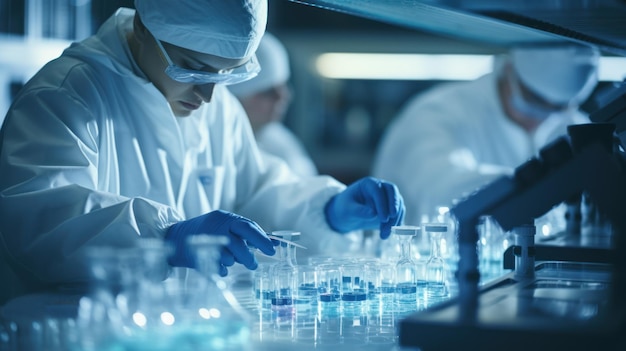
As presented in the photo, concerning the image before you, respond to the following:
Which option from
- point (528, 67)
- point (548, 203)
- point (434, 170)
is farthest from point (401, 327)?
point (528, 67)

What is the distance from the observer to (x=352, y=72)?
7.27 metres

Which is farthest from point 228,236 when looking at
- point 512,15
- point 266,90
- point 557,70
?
point 266,90

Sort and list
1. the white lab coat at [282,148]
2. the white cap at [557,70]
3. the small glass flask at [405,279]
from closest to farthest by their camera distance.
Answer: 1. the small glass flask at [405,279]
2. the white cap at [557,70]
3. the white lab coat at [282,148]

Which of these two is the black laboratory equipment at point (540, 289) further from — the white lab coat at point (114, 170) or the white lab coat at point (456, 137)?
the white lab coat at point (456, 137)

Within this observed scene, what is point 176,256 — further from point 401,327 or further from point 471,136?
point 471,136

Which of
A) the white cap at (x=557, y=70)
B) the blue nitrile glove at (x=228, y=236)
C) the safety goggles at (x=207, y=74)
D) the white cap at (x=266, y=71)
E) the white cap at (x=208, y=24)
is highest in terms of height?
the white cap at (x=266, y=71)

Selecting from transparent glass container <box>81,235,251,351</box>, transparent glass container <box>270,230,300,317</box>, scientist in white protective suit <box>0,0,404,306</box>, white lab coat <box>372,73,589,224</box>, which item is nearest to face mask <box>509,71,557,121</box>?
white lab coat <box>372,73,589,224</box>

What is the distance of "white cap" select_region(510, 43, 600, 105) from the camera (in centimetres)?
382

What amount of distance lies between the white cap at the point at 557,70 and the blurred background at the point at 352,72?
2.97 m

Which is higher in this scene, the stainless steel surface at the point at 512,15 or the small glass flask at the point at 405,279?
the stainless steel surface at the point at 512,15

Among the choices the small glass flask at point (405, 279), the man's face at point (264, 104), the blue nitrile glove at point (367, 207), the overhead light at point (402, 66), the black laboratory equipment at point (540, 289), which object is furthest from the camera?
the overhead light at point (402, 66)

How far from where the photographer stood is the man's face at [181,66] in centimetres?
223

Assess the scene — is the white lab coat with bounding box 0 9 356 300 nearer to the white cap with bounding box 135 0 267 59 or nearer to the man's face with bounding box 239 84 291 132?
the white cap with bounding box 135 0 267 59

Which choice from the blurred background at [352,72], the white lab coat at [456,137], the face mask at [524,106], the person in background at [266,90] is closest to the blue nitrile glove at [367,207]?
the white lab coat at [456,137]
